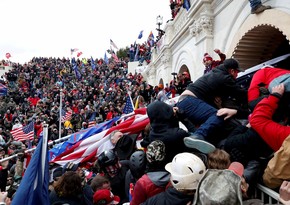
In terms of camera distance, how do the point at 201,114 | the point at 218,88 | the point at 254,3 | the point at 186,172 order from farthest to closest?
the point at 254,3 < the point at 218,88 < the point at 201,114 < the point at 186,172

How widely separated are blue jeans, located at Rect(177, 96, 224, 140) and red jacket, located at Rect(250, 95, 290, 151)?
1.92 ft

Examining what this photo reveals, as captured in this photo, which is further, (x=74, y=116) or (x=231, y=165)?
(x=74, y=116)

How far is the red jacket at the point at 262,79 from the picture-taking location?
407 cm

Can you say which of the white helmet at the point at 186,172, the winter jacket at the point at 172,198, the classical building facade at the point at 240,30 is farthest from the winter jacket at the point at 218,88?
the classical building facade at the point at 240,30

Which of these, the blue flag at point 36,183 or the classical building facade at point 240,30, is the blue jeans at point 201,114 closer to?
the blue flag at point 36,183

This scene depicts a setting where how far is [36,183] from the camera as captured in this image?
3908 mm

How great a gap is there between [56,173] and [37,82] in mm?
33521

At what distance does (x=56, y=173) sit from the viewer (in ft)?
17.0

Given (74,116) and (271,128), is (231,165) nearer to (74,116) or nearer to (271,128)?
(271,128)

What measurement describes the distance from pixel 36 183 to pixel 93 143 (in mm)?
2516

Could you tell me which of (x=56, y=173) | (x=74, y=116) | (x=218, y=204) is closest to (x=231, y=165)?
(x=218, y=204)

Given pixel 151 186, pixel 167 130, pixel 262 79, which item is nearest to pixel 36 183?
pixel 151 186

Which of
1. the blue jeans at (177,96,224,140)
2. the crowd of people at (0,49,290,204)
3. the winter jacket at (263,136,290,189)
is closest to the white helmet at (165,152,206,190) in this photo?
the crowd of people at (0,49,290,204)

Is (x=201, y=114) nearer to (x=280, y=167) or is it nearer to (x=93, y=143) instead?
(x=280, y=167)
